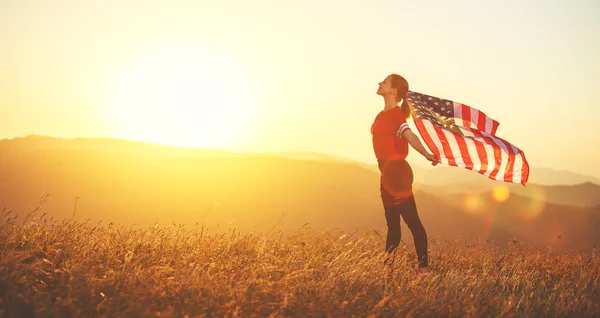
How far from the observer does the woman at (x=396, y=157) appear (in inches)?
241

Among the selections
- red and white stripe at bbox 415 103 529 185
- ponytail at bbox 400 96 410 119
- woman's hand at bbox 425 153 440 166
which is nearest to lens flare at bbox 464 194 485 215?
red and white stripe at bbox 415 103 529 185

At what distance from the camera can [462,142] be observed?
7.10 m

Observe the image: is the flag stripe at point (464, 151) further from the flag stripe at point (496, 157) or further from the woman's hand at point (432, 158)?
the woman's hand at point (432, 158)

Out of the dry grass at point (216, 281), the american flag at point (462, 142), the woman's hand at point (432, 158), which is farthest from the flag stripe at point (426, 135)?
the dry grass at point (216, 281)

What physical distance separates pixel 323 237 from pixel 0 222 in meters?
4.07

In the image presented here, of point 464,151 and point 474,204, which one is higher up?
point 464,151

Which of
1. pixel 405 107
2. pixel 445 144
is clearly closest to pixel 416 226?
pixel 445 144

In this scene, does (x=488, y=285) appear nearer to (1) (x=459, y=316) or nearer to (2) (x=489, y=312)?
(2) (x=489, y=312)

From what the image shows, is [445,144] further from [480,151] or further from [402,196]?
[402,196]

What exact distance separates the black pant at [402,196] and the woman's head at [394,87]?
0.86 meters

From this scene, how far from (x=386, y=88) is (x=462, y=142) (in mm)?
1590

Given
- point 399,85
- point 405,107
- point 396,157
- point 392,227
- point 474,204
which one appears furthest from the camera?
point 474,204

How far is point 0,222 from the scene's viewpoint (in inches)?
204

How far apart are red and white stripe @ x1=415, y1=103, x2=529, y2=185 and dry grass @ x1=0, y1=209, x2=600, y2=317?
1504mm
